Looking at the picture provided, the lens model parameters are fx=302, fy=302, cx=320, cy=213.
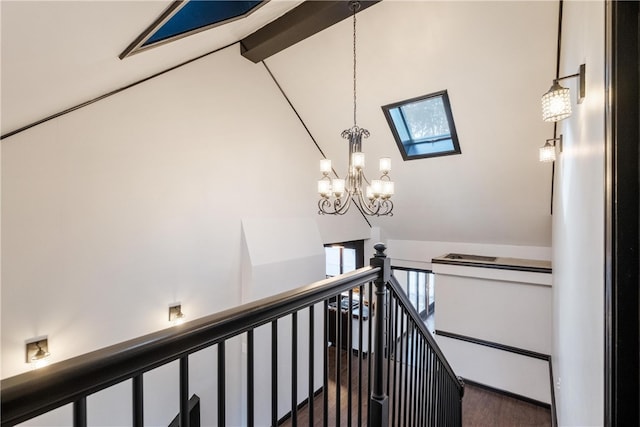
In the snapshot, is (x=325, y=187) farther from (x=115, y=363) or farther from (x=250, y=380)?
(x=115, y=363)

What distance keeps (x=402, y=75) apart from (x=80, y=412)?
12.1ft

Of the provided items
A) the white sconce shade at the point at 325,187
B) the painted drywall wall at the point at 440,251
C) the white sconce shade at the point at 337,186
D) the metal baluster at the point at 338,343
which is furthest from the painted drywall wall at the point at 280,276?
the metal baluster at the point at 338,343

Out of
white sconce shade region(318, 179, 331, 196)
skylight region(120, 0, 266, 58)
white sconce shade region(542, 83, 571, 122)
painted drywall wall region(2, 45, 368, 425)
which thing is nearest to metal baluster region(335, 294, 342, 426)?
white sconce shade region(542, 83, 571, 122)

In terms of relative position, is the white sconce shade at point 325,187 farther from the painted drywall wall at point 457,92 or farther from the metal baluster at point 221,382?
the metal baluster at point 221,382

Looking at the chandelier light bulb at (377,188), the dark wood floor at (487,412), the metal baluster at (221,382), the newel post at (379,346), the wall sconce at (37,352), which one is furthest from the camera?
the dark wood floor at (487,412)

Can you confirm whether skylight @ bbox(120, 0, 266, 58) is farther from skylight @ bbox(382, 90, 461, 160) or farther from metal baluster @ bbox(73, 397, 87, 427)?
skylight @ bbox(382, 90, 461, 160)

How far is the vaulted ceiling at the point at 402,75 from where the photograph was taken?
1.50 meters

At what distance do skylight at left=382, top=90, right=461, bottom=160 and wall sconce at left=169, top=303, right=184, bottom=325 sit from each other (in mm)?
3332

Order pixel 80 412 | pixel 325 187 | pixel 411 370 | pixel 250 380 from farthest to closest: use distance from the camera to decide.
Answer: pixel 325 187
pixel 411 370
pixel 250 380
pixel 80 412

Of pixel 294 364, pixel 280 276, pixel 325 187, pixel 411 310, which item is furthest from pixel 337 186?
pixel 294 364

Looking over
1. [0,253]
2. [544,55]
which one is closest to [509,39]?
[544,55]

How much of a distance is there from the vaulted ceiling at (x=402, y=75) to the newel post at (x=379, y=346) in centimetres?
165

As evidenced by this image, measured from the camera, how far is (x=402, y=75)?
11.1 ft

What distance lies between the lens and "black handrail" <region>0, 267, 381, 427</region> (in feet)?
1.36
